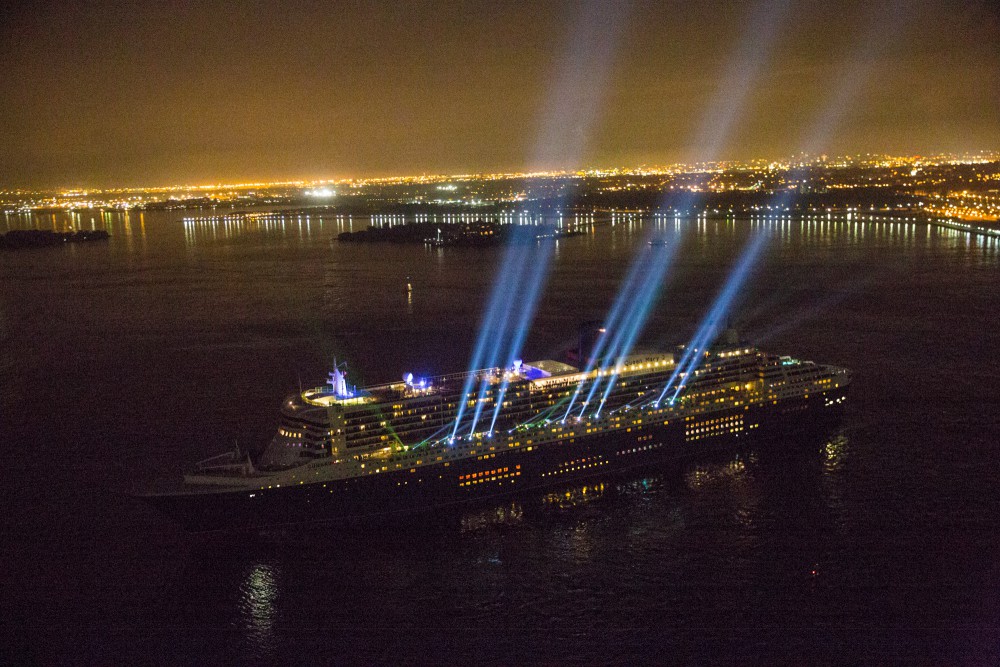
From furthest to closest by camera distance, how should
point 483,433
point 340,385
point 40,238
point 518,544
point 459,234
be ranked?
point 40,238 → point 459,234 → point 483,433 → point 340,385 → point 518,544

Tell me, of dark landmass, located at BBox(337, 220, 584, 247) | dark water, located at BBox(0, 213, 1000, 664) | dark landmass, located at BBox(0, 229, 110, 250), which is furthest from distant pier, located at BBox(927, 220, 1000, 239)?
dark landmass, located at BBox(0, 229, 110, 250)

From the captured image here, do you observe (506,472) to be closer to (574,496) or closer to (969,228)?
(574,496)

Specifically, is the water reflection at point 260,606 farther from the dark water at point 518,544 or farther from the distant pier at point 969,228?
the distant pier at point 969,228

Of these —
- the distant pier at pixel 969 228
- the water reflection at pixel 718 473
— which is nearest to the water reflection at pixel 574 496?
the water reflection at pixel 718 473

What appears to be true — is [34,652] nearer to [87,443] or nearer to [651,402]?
[87,443]

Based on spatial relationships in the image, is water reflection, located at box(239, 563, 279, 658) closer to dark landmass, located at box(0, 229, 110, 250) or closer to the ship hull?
the ship hull

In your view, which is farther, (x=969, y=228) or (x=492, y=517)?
(x=969, y=228)

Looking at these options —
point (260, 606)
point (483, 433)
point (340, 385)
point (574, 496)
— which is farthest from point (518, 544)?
point (340, 385)
